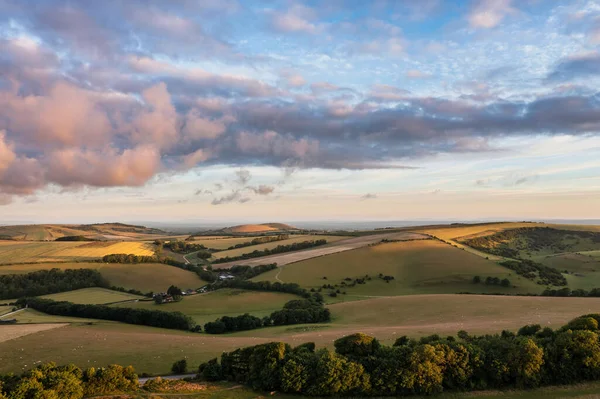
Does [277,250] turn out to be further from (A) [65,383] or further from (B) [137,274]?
(A) [65,383]

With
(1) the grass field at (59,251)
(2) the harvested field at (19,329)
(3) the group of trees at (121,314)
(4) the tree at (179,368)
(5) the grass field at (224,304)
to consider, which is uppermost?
(1) the grass field at (59,251)

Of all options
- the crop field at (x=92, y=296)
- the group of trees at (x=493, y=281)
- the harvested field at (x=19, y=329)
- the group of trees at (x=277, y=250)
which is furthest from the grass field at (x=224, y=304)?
the group of trees at (x=277, y=250)

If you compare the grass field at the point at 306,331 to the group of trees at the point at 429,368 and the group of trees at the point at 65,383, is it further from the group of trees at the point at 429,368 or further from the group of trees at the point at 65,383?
the group of trees at the point at 429,368

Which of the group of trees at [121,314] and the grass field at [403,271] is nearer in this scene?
the group of trees at [121,314]

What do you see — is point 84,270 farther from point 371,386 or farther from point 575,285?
point 575,285

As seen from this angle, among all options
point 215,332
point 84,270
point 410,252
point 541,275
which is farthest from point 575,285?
point 84,270

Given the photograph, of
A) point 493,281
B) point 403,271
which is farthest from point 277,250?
point 493,281
